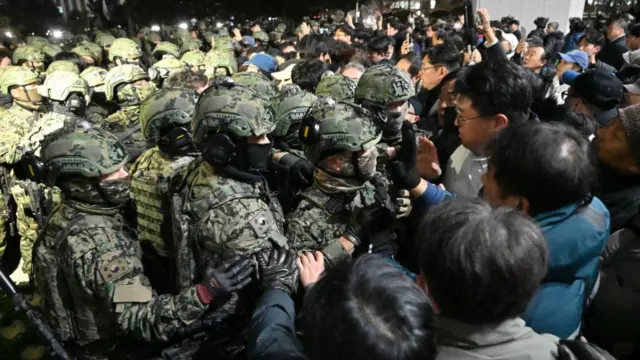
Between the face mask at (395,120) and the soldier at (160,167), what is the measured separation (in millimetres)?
1722

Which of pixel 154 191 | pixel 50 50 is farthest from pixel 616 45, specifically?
pixel 50 50

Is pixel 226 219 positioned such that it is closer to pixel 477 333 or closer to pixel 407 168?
pixel 407 168

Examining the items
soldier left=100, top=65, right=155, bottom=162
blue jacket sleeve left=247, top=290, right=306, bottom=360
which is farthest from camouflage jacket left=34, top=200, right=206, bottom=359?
soldier left=100, top=65, right=155, bottom=162

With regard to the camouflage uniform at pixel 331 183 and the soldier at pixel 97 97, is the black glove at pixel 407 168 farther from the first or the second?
the soldier at pixel 97 97

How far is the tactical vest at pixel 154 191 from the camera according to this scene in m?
3.29

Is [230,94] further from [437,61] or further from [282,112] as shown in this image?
[437,61]

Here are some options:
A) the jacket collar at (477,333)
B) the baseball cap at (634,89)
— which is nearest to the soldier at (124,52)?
the baseball cap at (634,89)

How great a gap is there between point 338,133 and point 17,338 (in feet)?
11.6

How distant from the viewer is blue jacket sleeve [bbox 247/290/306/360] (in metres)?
1.64

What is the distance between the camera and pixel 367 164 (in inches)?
117

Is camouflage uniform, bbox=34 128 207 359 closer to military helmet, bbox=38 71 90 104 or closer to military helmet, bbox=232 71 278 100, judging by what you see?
military helmet, bbox=232 71 278 100

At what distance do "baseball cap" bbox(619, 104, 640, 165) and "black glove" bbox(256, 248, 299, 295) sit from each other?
69.0 inches

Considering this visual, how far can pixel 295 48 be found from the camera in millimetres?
11320

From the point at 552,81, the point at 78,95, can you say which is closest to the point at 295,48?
the point at 78,95
